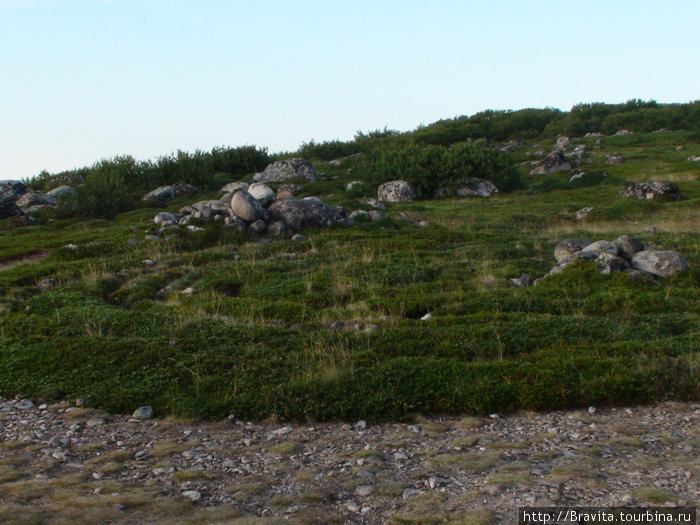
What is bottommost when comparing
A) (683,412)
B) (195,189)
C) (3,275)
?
(683,412)

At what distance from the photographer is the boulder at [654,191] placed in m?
28.9

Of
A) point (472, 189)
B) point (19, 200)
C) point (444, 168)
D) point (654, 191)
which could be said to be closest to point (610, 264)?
point (654, 191)

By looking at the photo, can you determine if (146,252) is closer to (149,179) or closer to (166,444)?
(166,444)

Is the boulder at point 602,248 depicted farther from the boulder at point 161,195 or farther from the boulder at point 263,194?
the boulder at point 161,195

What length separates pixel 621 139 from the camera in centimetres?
5181

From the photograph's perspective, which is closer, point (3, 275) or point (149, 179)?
point (3, 275)

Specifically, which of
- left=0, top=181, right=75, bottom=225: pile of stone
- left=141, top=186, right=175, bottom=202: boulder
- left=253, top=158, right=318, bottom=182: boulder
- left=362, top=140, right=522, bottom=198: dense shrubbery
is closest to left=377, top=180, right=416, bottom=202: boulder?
left=362, top=140, right=522, bottom=198: dense shrubbery

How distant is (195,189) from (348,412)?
A: 3123 cm

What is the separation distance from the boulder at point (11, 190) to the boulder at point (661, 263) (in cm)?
3054

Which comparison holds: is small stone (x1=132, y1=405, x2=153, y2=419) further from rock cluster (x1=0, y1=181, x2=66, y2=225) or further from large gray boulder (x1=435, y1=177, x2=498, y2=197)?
large gray boulder (x1=435, y1=177, x2=498, y2=197)

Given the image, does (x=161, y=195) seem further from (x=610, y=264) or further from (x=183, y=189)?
(x=610, y=264)

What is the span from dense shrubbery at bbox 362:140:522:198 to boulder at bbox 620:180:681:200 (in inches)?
297

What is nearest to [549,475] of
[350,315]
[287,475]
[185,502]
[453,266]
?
[287,475]

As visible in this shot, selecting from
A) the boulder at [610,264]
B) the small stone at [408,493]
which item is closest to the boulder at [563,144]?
the boulder at [610,264]
